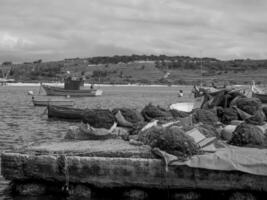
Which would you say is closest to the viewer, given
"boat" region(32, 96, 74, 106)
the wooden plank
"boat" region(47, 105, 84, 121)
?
the wooden plank

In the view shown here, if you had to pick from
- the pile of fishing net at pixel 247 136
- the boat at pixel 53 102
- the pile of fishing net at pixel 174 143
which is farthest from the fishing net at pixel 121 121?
the boat at pixel 53 102

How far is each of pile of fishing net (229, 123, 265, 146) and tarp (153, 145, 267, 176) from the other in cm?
109

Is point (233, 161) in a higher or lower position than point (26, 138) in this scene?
higher

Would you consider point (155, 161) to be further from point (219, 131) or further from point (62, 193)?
point (219, 131)

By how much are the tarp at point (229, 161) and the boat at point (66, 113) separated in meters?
24.4

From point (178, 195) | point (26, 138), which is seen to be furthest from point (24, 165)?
→ point (26, 138)

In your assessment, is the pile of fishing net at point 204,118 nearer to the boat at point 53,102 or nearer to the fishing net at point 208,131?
the fishing net at point 208,131

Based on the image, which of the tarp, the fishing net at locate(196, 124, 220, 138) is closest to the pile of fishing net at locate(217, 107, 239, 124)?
the fishing net at locate(196, 124, 220, 138)

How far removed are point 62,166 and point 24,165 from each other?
1.01m

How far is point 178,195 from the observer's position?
11.9m

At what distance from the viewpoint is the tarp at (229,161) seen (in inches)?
440

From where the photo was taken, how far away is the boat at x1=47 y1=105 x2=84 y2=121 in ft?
119

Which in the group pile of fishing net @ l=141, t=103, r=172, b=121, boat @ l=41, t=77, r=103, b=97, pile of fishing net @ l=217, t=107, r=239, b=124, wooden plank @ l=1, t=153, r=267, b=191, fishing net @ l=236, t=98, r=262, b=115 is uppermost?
fishing net @ l=236, t=98, r=262, b=115

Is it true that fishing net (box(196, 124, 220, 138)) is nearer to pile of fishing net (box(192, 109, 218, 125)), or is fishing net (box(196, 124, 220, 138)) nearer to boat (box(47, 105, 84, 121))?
pile of fishing net (box(192, 109, 218, 125))
